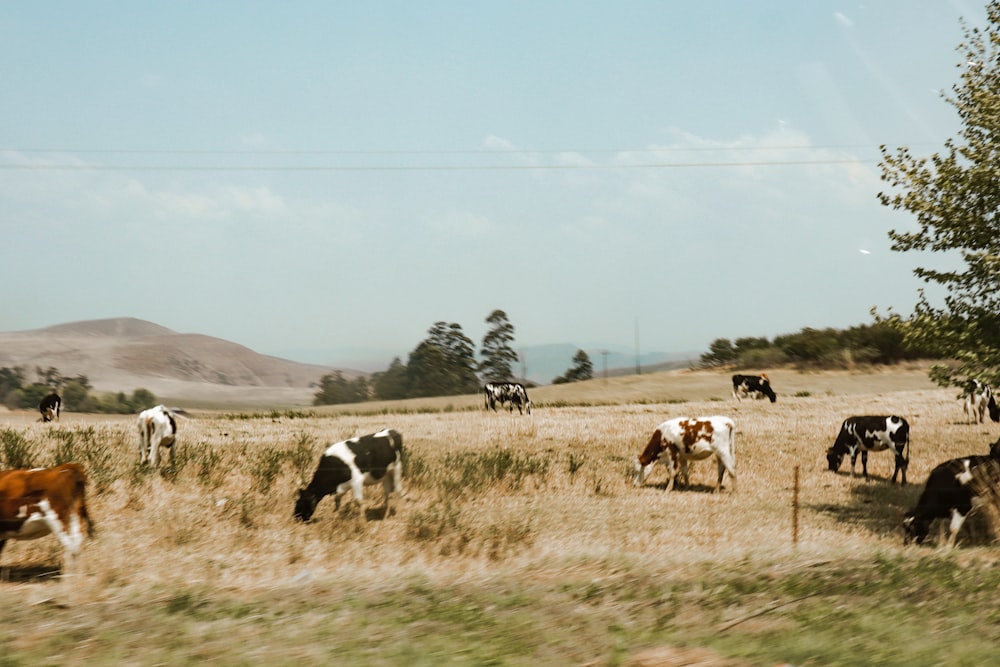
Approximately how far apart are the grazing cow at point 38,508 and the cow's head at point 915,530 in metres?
13.2

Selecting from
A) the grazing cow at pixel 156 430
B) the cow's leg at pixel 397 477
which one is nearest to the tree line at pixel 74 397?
the grazing cow at pixel 156 430

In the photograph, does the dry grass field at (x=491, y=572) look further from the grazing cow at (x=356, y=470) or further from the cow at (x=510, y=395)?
the cow at (x=510, y=395)

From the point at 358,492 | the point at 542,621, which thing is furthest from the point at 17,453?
the point at 542,621

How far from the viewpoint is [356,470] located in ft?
57.2

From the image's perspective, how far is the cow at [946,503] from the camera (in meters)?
15.9

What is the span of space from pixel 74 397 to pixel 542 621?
73.0 m

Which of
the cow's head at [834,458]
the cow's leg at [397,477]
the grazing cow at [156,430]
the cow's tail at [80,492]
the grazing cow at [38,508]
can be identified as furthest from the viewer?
the cow's head at [834,458]

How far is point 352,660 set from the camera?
24.5ft

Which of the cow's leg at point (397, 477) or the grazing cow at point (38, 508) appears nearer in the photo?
the grazing cow at point (38, 508)

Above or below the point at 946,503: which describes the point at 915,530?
below

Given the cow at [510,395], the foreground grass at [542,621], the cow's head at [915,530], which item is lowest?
the cow's head at [915,530]

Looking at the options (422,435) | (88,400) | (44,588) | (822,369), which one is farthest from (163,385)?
(44,588)

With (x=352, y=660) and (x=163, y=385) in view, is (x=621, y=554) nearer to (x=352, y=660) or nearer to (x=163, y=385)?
(x=352, y=660)

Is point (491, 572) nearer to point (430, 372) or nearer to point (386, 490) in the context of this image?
point (386, 490)
